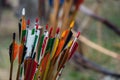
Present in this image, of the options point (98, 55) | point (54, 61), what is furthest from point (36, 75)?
point (98, 55)

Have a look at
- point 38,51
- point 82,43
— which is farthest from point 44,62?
point 82,43

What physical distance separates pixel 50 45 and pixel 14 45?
0.10 metres

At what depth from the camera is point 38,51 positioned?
97 centimetres

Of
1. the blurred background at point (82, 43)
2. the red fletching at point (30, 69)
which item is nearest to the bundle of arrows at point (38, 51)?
the red fletching at point (30, 69)

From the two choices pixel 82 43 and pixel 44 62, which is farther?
pixel 82 43

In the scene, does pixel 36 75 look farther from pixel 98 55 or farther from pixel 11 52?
pixel 98 55

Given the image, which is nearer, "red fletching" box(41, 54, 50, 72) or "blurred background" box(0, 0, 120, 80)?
"red fletching" box(41, 54, 50, 72)

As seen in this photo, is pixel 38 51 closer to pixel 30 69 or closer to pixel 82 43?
pixel 30 69

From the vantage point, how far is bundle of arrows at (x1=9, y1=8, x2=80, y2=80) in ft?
3.04

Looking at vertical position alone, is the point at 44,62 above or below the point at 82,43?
above

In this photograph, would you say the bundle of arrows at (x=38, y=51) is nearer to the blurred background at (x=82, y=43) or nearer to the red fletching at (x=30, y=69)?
the red fletching at (x=30, y=69)

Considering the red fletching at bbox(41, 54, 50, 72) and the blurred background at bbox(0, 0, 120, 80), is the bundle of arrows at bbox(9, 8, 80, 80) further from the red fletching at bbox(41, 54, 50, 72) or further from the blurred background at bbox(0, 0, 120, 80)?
the blurred background at bbox(0, 0, 120, 80)

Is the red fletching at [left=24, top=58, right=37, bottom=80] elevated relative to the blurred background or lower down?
elevated

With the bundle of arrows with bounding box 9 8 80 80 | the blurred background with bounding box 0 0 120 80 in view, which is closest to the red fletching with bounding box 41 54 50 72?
the bundle of arrows with bounding box 9 8 80 80
